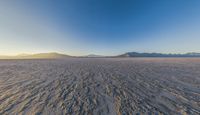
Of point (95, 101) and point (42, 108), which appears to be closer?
point (42, 108)

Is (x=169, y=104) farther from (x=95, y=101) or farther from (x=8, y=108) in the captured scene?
(x=8, y=108)

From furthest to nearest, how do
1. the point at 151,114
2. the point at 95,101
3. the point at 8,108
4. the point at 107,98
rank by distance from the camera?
the point at 107,98, the point at 95,101, the point at 8,108, the point at 151,114

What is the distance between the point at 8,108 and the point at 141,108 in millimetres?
5767

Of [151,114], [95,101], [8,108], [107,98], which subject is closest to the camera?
[151,114]

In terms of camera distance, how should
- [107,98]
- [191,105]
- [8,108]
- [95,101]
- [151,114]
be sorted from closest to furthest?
[151,114] < [8,108] < [191,105] < [95,101] < [107,98]

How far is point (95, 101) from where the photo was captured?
4668 mm

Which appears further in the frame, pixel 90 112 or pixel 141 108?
pixel 141 108

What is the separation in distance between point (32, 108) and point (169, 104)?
6.29m

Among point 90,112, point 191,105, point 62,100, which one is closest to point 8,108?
point 62,100

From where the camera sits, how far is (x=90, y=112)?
3.72 m

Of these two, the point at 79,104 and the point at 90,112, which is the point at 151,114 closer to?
the point at 90,112

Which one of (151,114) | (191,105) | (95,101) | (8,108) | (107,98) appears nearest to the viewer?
A: (151,114)

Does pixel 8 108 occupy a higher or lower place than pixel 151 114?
higher

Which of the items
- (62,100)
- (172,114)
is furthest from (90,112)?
(172,114)
